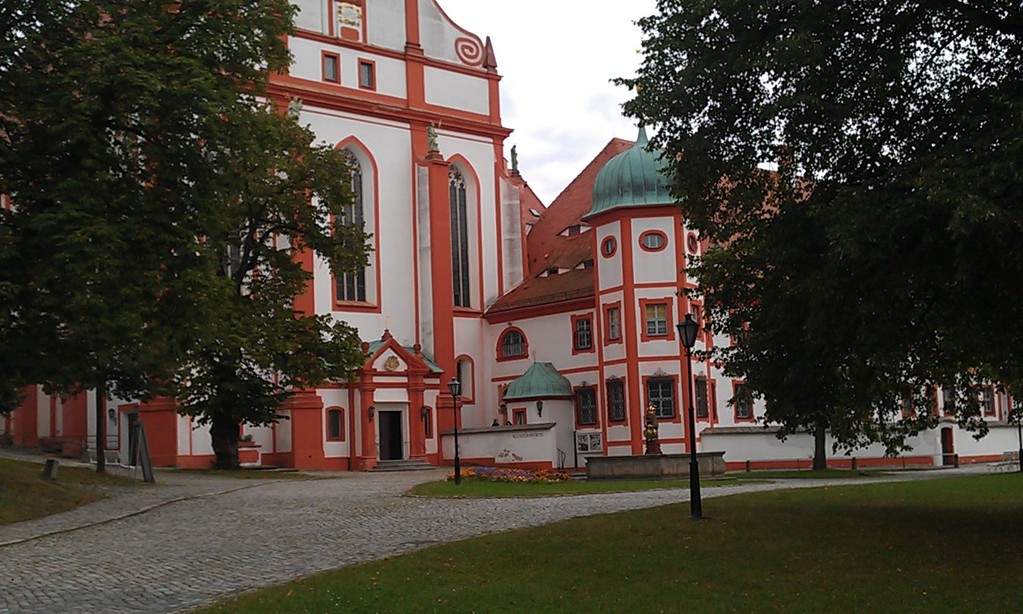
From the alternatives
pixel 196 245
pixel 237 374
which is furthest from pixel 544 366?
pixel 196 245

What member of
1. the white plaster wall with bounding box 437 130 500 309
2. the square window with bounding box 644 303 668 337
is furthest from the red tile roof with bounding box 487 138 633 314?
the square window with bounding box 644 303 668 337

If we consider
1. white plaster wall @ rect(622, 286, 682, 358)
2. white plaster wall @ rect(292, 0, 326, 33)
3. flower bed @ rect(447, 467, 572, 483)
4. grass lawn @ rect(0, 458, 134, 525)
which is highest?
white plaster wall @ rect(292, 0, 326, 33)

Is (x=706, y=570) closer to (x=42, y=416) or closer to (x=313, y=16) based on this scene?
(x=313, y=16)

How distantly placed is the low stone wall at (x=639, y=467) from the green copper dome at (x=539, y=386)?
45.5ft

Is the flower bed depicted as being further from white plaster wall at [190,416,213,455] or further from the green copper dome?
white plaster wall at [190,416,213,455]

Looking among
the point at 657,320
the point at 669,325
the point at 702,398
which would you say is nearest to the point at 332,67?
the point at 657,320

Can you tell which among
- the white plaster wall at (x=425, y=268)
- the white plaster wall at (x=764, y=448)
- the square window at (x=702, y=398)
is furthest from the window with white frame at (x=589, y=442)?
the white plaster wall at (x=425, y=268)

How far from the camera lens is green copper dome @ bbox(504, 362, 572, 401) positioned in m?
48.9

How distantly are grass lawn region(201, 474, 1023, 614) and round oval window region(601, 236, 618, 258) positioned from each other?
28.7 metres

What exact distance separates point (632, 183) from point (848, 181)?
31.5 meters

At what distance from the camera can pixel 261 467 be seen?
43062 mm

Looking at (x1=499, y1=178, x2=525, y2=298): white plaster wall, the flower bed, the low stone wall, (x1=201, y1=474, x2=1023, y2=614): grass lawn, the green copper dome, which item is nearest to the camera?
(x1=201, y1=474, x2=1023, y2=614): grass lawn

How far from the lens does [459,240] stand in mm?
54062

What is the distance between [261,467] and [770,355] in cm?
2957
